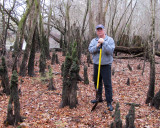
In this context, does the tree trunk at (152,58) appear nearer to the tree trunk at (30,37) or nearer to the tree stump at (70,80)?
the tree stump at (70,80)

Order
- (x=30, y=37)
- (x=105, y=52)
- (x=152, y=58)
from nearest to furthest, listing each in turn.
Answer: (x=105, y=52) → (x=152, y=58) → (x=30, y=37)

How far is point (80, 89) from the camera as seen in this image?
5.19 meters

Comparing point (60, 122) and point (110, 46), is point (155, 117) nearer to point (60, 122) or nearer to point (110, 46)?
point (110, 46)

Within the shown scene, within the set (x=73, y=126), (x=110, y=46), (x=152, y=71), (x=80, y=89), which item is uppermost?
(x=110, y=46)

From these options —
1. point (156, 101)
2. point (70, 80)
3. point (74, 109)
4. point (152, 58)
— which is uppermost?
point (152, 58)

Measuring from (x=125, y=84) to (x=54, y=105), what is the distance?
3.12m

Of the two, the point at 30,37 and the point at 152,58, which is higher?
the point at 30,37

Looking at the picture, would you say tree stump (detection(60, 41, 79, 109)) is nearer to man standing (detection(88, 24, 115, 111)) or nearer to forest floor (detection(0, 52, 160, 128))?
forest floor (detection(0, 52, 160, 128))

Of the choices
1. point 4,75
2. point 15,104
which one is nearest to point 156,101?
point 15,104

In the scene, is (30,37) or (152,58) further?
(30,37)

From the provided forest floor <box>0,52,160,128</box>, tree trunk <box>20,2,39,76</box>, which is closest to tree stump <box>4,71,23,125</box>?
forest floor <box>0,52,160,128</box>

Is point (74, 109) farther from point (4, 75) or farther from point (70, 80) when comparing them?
point (4, 75)

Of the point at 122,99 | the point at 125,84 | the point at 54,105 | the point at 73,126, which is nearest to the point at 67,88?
the point at 54,105

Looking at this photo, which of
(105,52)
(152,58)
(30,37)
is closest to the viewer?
(105,52)
